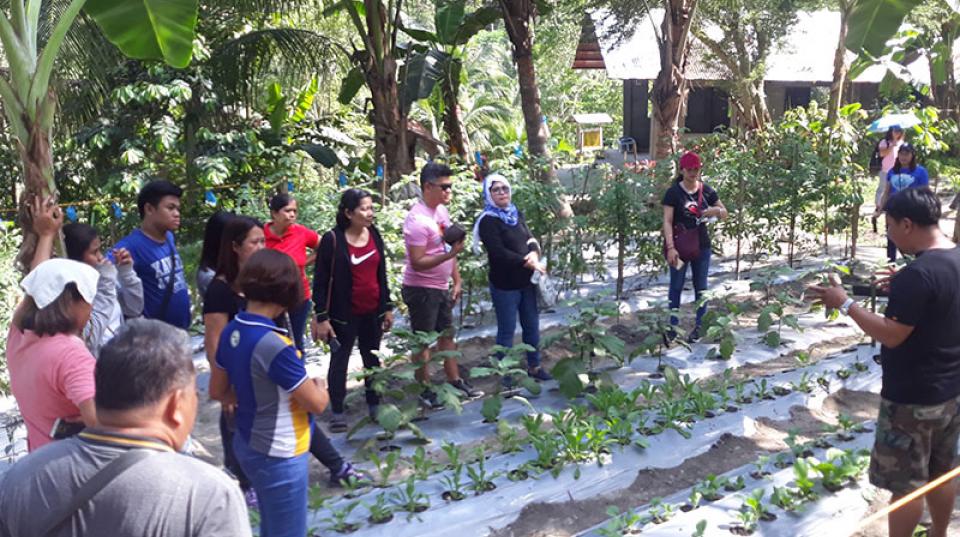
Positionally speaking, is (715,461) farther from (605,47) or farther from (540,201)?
(605,47)

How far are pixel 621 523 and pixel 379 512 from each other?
1158 mm

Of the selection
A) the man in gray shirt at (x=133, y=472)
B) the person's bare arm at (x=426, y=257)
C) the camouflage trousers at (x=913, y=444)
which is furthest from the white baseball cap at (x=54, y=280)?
the camouflage trousers at (x=913, y=444)

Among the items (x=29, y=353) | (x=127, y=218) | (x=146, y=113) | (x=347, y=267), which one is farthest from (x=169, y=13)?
(x=146, y=113)

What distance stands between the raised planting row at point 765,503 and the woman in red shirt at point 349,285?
1.91 m

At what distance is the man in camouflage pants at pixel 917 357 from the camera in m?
3.63

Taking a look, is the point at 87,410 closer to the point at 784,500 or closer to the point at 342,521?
the point at 342,521

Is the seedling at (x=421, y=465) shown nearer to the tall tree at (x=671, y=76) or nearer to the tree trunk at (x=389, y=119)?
the tree trunk at (x=389, y=119)

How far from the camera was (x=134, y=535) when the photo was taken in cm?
181

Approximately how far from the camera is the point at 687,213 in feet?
22.8

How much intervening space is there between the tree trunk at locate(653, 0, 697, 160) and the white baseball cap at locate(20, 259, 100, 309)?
24.8 feet

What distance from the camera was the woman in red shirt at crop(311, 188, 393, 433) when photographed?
17.4ft

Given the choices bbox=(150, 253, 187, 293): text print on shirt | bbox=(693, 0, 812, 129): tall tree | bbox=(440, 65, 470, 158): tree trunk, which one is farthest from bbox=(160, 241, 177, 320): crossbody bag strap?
bbox=(693, 0, 812, 129): tall tree

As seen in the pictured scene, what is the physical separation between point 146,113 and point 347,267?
727 cm

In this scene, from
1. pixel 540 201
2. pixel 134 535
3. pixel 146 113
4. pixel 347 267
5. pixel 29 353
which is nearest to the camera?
pixel 134 535
